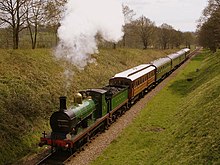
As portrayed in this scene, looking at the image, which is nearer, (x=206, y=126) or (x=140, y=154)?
(x=206, y=126)

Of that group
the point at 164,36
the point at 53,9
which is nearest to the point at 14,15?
the point at 53,9

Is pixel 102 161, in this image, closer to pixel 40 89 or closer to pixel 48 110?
pixel 48 110

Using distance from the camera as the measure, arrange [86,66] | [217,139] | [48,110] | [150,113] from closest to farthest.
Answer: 1. [217,139]
2. [48,110]
3. [150,113]
4. [86,66]

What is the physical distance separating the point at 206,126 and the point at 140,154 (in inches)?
151

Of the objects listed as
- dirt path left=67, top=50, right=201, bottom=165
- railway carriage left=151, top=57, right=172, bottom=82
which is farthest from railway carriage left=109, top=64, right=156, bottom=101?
railway carriage left=151, top=57, right=172, bottom=82

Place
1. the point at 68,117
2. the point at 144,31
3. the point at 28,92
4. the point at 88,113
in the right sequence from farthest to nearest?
the point at 144,31, the point at 28,92, the point at 88,113, the point at 68,117

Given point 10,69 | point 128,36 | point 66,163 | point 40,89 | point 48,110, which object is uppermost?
point 128,36

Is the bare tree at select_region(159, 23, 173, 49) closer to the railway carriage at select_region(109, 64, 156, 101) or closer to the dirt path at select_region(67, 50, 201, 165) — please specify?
the railway carriage at select_region(109, 64, 156, 101)

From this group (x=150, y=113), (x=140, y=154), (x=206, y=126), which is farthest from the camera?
(x=150, y=113)

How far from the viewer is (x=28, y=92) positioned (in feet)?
64.4

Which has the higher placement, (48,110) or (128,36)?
(128,36)

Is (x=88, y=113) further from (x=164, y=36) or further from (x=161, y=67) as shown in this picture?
(x=164, y=36)

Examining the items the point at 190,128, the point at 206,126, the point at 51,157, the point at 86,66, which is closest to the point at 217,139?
the point at 206,126

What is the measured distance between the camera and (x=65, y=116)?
1388 cm
